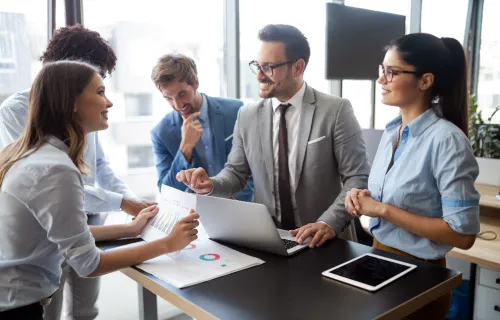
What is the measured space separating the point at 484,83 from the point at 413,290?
3.15m

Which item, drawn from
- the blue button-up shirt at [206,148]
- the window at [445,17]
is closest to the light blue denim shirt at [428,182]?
the blue button-up shirt at [206,148]

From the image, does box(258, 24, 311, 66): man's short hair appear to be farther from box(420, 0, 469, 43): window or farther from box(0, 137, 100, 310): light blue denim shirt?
box(420, 0, 469, 43): window

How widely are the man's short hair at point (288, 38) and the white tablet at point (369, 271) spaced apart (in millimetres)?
953

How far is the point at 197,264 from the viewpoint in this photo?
4.25 feet

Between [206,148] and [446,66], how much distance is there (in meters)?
1.29

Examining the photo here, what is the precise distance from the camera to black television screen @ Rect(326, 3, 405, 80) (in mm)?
2996

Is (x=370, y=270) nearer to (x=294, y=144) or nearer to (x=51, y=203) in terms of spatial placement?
(x=294, y=144)

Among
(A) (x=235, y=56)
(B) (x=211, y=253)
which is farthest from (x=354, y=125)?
(A) (x=235, y=56)

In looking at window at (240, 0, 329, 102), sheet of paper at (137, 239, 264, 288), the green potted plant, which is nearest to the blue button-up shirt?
window at (240, 0, 329, 102)

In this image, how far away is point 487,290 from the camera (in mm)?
2160

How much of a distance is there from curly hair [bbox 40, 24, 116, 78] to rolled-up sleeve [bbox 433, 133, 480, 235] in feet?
4.28

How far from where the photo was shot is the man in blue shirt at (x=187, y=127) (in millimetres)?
2154

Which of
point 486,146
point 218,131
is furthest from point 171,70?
point 486,146

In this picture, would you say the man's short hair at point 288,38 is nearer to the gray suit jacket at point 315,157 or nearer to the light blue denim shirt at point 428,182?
the gray suit jacket at point 315,157
